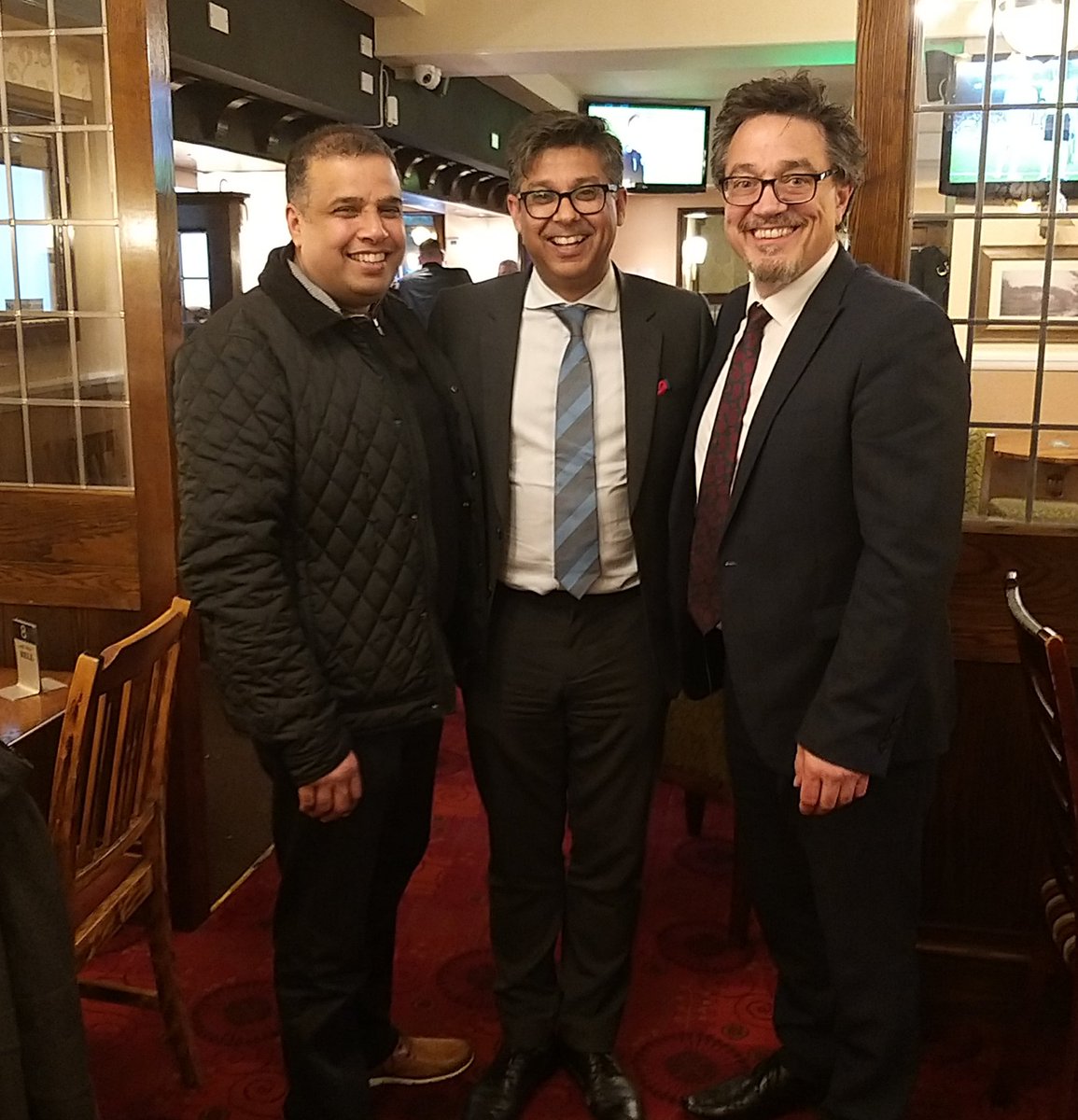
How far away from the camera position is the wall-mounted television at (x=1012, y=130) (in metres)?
2.12

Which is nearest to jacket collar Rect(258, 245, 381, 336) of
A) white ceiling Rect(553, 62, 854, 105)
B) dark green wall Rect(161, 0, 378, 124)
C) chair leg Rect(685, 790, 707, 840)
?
chair leg Rect(685, 790, 707, 840)

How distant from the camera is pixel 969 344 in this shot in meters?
2.23

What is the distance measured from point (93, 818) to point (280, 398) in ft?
2.65

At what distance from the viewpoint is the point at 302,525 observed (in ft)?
5.76

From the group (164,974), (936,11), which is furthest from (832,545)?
(164,974)

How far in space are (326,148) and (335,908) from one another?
1216mm

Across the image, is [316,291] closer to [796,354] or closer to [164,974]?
[796,354]

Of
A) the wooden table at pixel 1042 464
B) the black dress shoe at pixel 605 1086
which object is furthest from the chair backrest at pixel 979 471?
the black dress shoe at pixel 605 1086

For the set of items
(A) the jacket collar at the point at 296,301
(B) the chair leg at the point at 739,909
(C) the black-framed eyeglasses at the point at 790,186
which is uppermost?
(C) the black-framed eyeglasses at the point at 790,186

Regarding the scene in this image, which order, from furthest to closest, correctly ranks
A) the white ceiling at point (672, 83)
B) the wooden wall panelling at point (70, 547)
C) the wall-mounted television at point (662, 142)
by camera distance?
the wall-mounted television at point (662, 142) < the white ceiling at point (672, 83) < the wooden wall panelling at point (70, 547)

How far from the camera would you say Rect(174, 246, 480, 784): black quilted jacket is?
1687 millimetres

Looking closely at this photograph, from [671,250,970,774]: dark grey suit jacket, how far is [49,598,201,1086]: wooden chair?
0.98 metres

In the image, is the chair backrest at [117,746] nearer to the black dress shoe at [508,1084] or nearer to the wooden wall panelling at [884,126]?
the black dress shoe at [508,1084]

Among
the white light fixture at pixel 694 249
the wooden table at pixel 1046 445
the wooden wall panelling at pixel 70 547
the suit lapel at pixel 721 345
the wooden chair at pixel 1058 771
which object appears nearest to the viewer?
the wooden chair at pixel 1058 771
